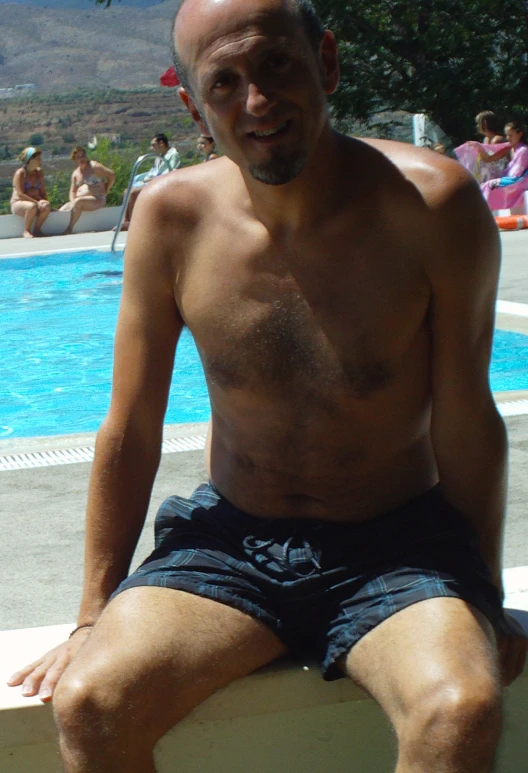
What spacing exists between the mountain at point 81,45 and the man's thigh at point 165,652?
130m

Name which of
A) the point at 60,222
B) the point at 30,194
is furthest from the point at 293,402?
the point at 60,222

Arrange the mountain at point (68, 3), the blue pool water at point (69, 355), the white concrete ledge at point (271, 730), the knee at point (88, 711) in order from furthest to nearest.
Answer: the mountain at point (68, 3), the blue pool water at point (69, 355), the white concrete ledge at point (271, 730), the knee at point (88, 711)

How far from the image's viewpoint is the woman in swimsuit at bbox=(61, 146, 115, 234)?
57.7 ft

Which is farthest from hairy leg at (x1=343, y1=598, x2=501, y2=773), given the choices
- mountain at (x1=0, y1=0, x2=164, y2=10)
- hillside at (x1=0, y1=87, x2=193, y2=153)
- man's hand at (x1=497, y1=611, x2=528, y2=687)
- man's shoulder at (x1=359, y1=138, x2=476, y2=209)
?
mountain at (x1=0, y1=0, x2=164, y2=10)

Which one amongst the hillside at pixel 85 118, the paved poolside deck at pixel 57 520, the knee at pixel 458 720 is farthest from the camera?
the hillside at pixel 85 118

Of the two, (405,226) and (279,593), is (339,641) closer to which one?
(279,593)

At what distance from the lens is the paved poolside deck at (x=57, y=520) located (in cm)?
285

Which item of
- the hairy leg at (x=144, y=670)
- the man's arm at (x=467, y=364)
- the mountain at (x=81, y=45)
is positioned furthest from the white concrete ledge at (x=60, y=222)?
the mountain at (x=81, y=45)

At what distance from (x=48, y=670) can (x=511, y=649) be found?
80 centimetres

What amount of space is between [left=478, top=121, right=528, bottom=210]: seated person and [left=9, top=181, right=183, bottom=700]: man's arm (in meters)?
12.0

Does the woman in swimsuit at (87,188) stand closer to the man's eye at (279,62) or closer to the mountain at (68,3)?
the man's eye at (279,62)

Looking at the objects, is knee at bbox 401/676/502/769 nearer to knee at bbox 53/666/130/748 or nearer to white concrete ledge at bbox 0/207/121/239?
knee at bbox 53/666/130/748

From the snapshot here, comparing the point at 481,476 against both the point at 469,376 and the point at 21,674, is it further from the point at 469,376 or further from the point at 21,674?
the point at 21,674

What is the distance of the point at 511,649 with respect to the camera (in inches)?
70.7
